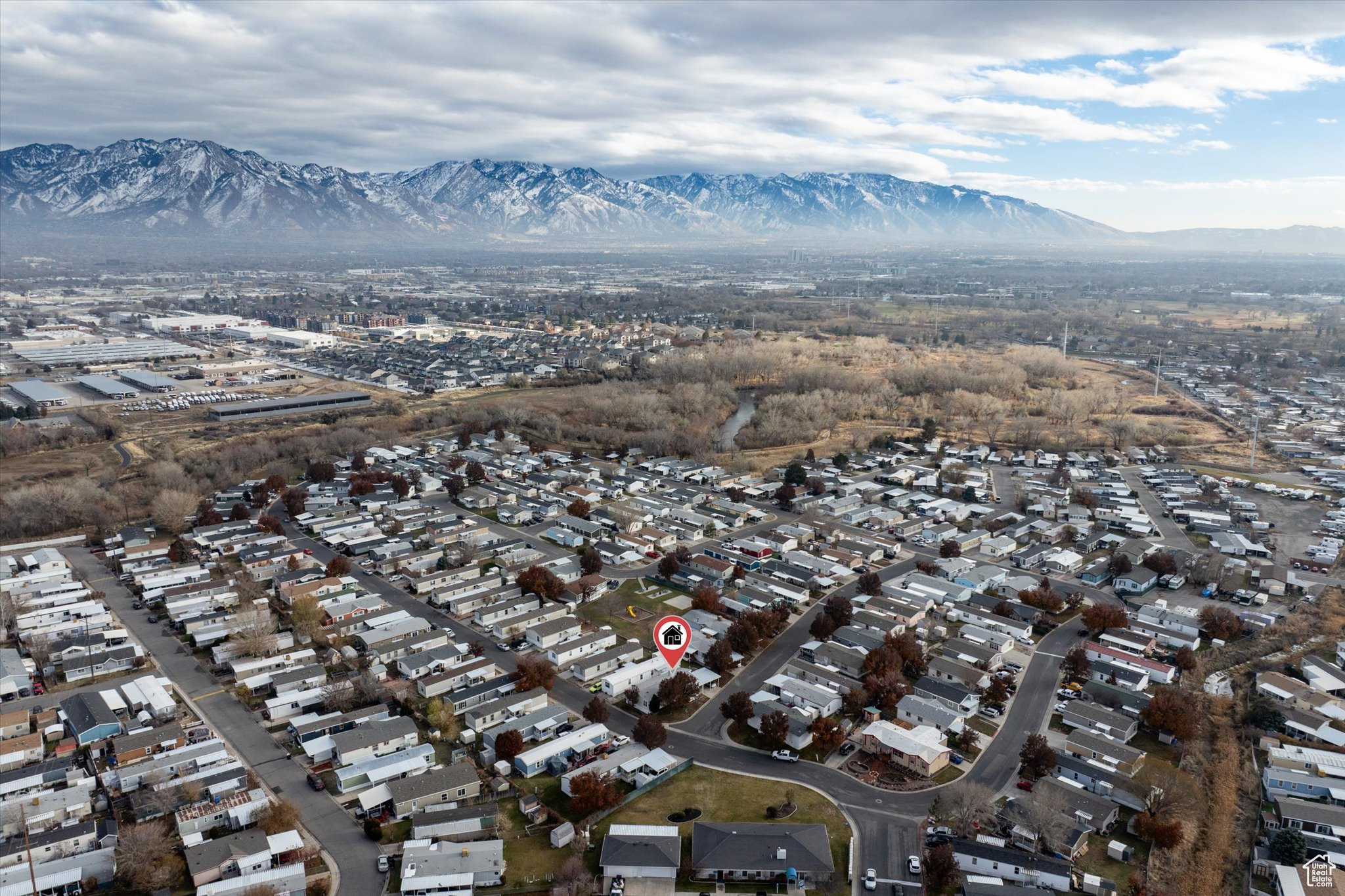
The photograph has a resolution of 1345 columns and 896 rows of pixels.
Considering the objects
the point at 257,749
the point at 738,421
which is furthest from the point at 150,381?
the point at 257,749

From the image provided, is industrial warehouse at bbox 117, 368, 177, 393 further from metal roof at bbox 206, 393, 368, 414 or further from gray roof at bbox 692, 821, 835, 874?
gray roof at bbox 692, 821, 835, 874

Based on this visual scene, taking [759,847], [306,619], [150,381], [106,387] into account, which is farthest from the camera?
[150,381]

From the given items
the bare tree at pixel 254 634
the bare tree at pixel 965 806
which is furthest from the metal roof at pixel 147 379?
the bare tree at pixel 965 806

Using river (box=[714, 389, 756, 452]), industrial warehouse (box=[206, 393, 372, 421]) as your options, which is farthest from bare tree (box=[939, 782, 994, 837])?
industrial warehouse (box=[206, 393, 372, 421])

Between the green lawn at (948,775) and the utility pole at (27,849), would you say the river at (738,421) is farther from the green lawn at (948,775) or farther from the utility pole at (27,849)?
the utility pole at (27,849)

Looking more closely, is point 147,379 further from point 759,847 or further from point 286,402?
point 759,847
